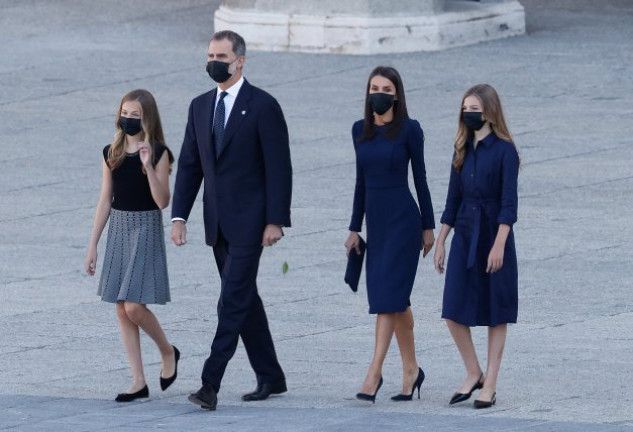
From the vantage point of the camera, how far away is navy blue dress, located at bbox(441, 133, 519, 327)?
8344 millimetres

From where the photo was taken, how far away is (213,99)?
28.3 ft

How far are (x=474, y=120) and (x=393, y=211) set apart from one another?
62 centimetres

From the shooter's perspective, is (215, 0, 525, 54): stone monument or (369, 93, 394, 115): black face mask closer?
(369, 93, 394, 115): black face mask

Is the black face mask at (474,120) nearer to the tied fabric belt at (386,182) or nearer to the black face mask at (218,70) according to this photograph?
the tied fabric belt at (386,182)

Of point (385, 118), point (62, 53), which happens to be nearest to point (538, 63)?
point (62, 53)

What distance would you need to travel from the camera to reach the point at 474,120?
836 centimetres

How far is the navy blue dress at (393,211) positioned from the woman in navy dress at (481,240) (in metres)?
0.16

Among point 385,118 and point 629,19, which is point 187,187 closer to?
point 385,118

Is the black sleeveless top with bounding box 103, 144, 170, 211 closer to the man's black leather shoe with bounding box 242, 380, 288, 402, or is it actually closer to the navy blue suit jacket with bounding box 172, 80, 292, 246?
the navy blue suit jacket with bounding box 172, 80, 292, 246

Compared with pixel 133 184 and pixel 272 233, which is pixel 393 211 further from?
pixel 133 184

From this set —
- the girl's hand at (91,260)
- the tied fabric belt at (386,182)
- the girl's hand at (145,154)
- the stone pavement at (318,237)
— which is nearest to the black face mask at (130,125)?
the girl's hand at (145,154)

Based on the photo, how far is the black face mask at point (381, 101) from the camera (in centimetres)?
841

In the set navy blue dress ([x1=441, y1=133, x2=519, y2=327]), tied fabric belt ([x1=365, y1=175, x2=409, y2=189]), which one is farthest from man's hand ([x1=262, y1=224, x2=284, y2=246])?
navy blue dress ([x1=441, y1=133, x2=519, y2=327])

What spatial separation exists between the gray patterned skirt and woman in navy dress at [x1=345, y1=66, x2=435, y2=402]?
1.10 meters
